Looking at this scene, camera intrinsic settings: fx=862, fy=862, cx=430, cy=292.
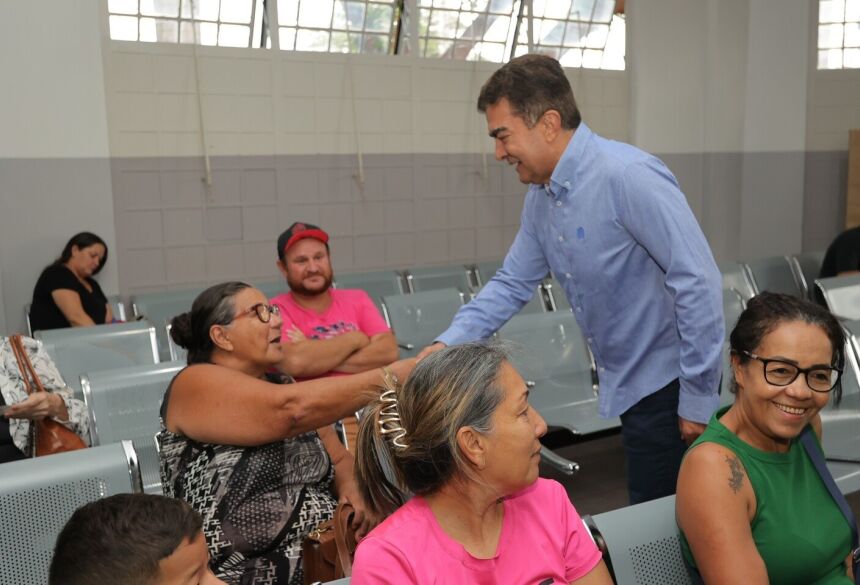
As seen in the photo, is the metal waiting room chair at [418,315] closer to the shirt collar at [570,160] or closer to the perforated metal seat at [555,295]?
the perforated metal seat at [555,295]

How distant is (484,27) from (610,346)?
6.23 meters

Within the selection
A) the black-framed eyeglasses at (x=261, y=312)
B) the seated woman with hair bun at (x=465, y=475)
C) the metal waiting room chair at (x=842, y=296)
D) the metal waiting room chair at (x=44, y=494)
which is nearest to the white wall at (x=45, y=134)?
the black-framed eyeglasses at (x=261, y=312)

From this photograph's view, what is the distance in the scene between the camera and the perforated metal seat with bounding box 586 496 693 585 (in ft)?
5.64

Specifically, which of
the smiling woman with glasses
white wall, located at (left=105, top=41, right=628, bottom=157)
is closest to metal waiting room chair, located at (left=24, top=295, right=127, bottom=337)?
white wall, located at (left=105, top=41, right=628, bottom=157)

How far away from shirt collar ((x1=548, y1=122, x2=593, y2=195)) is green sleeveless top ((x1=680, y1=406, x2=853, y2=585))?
30.0 inches

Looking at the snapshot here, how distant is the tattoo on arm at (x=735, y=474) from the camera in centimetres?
170

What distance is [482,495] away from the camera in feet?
5.08

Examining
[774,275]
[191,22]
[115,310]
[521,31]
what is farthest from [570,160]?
[521,31]

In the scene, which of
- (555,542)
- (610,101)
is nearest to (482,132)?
(610,101)

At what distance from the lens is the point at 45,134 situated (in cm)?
599

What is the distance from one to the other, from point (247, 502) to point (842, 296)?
4.17m

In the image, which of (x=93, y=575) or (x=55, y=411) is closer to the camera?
(x=93, y=575)

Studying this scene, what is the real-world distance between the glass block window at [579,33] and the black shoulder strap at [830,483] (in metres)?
6.81

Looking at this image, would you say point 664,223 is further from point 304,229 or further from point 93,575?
point 304,229
